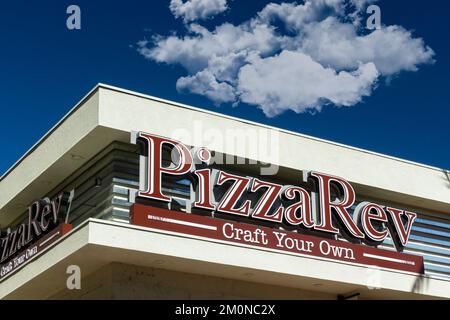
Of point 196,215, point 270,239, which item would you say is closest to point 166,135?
point 196,215

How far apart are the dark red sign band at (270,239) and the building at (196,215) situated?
0.09 feet

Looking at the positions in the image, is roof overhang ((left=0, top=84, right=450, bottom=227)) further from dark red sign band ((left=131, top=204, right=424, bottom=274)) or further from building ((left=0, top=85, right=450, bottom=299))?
dark red sign band ((left=131, top=204, right=424, bottom=274))

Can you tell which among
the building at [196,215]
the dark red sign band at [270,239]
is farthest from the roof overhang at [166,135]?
the dark red sign band at [270,239]

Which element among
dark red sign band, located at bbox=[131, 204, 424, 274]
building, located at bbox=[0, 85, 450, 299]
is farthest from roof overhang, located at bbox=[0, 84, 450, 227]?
dark red sign band, located at bbox=[131, 204, 424, 274]

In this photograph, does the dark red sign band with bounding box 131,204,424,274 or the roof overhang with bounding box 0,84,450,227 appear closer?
the dark red sign band with bounding box 131,204,424,274

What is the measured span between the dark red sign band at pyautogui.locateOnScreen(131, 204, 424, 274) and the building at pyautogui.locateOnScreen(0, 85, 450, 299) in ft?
0.09

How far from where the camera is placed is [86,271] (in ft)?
62.7

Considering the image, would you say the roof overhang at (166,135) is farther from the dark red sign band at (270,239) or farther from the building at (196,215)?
the dark red sign band at (270,239)

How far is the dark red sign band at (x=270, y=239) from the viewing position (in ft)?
60.8

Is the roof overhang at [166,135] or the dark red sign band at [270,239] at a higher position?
the roof overhang at [166,135]

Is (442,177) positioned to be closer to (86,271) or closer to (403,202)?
(403,202)

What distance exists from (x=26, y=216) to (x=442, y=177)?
40.1 feet

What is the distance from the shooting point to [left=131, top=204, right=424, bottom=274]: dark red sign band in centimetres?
1855
